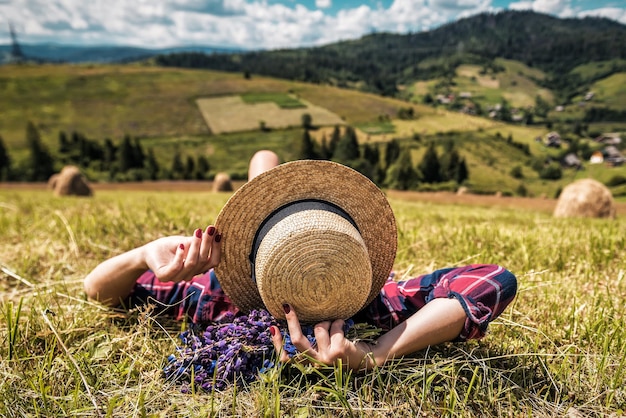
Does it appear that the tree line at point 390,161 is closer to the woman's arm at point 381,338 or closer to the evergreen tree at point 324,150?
the evergreen tree at point 324,150

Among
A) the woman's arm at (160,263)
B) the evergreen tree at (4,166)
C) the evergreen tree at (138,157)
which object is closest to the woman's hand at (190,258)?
the woman's arm at (160,263)

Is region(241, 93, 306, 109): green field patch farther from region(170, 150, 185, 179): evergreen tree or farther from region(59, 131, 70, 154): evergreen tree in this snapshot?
region(59, 131, 70, 154): evergreen tree

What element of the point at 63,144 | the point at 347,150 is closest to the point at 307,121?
the point at 347,150

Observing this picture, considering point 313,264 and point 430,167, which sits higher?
point 313,264

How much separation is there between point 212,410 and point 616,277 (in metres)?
4.27

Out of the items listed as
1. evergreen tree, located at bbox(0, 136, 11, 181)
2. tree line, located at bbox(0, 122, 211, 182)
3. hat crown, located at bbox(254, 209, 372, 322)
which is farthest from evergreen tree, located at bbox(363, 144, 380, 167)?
hat crown, located at bbox(254, 209, 372, 322)

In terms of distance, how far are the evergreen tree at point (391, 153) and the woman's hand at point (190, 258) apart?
332ft

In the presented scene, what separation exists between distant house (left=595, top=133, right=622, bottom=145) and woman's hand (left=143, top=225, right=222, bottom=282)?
155 m

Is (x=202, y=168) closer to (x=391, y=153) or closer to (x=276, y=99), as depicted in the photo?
(x=391, y=153)

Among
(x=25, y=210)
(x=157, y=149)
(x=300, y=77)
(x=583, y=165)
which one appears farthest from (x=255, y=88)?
(x=25, y=210)

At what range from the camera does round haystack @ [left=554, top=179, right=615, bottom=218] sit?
20609mm

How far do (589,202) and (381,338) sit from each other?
885 inches

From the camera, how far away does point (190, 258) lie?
8.86 feet

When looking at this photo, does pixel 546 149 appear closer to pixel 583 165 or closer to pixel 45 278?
pixel 583 165
